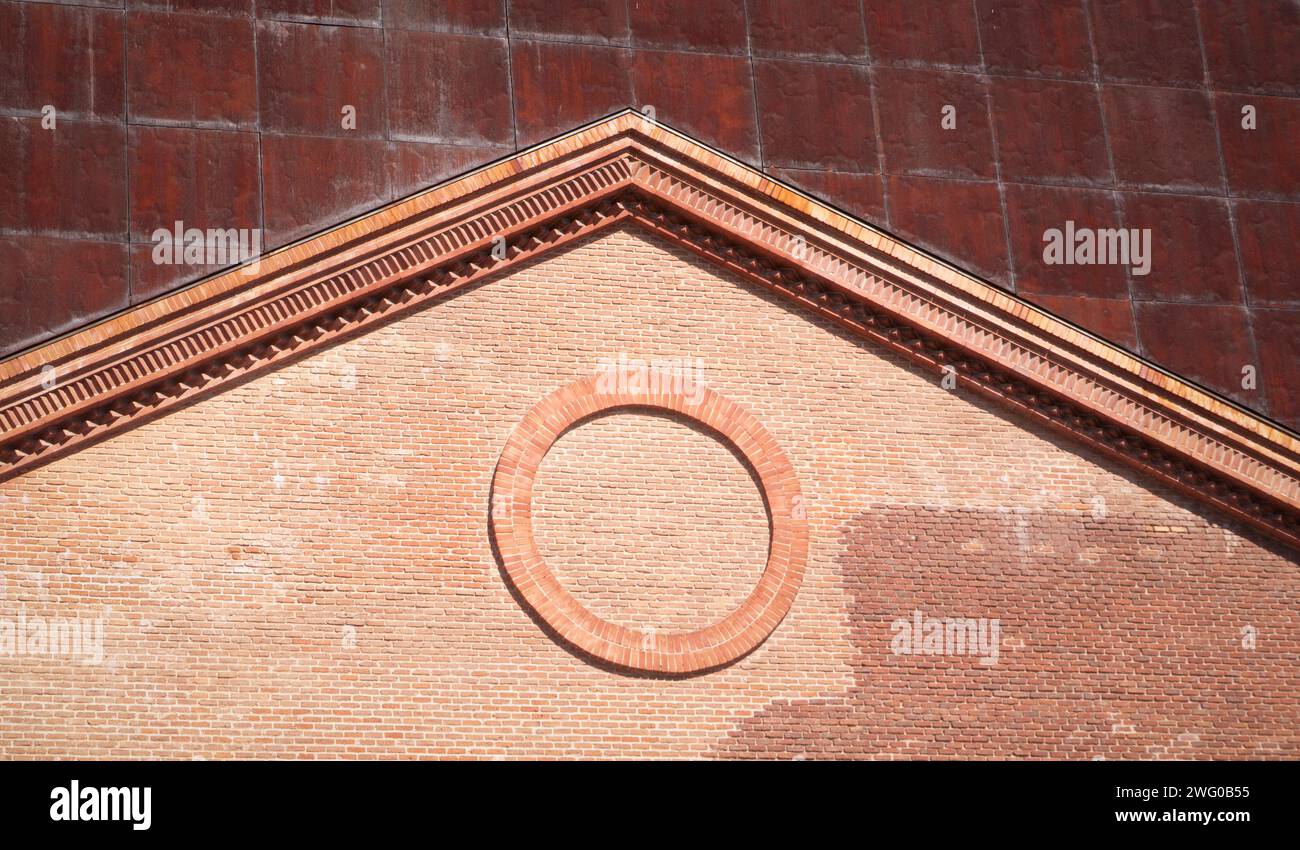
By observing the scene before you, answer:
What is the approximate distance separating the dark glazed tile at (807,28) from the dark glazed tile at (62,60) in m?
6.42

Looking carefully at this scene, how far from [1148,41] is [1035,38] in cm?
136

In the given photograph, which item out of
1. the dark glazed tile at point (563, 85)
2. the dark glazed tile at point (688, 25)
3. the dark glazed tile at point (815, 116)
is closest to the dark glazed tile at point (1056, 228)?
the dark glazed tile at point (815, 116)

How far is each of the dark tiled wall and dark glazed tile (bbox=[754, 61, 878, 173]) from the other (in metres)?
0.02

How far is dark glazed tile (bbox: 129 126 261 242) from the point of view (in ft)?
56.1

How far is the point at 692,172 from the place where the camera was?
18016mm

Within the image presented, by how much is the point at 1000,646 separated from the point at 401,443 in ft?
19.7

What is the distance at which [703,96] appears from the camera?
18594 mm

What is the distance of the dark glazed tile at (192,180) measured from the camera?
17109 millimetres
